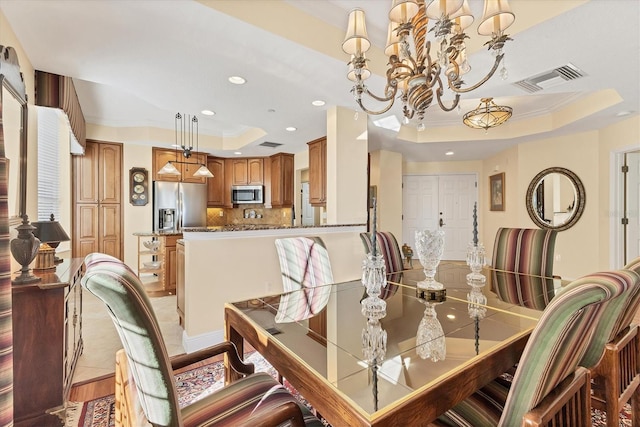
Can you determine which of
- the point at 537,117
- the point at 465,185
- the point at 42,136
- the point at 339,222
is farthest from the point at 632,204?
the point at 42,136

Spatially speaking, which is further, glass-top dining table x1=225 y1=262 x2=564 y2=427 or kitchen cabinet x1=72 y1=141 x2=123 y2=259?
A: kitchen cabinet x1=72 y1=141 x2=123 y2=259

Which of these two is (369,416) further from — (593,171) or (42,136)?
(593,171)

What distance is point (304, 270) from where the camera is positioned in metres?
1.96

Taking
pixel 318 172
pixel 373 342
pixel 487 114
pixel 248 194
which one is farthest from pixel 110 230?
pixel 487 114

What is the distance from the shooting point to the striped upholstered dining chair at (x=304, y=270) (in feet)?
5.43

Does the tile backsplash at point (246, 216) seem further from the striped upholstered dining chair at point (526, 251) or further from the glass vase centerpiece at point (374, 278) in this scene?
the glass vase centerpiece at point (374, 278)

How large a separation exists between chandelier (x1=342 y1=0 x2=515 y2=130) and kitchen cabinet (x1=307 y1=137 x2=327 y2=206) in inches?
82.9

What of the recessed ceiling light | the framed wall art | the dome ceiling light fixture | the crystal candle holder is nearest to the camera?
the crystal candle holder

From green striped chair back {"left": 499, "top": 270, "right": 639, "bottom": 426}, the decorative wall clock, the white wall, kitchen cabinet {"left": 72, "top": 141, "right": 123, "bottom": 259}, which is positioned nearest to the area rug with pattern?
green striped chair back {"left": 499, "top": 270, "right": 639, "bottom": 426}

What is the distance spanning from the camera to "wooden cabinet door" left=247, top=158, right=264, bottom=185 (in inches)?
245

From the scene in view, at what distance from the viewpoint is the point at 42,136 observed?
10.1ft

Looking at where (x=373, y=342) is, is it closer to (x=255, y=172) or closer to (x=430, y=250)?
(x=430, y=250)

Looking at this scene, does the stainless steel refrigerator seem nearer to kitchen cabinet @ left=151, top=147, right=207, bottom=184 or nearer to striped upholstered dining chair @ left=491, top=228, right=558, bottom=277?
kitchen cabinet @ left=151, top=147, right=207, bottom=184

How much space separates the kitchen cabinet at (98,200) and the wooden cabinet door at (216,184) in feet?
5.16
